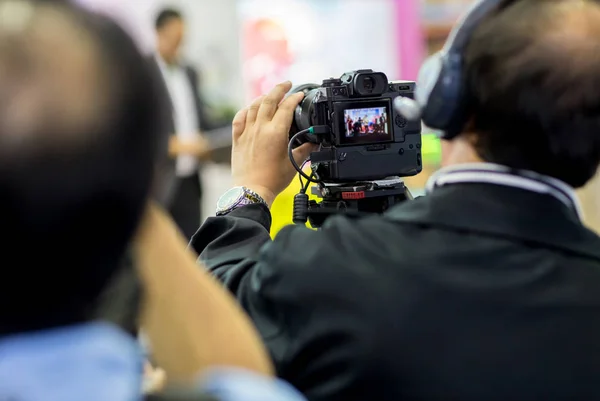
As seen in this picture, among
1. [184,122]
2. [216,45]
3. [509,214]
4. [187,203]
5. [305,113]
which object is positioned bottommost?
[187,203]

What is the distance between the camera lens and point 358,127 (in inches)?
64.4

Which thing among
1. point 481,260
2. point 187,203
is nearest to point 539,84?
Answer: point 481,260

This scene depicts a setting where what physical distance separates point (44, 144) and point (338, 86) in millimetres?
1053

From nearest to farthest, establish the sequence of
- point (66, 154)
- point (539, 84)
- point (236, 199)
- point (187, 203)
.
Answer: point (66, 154) < point (539, 84) < point (236, 199) < point (187, 203)

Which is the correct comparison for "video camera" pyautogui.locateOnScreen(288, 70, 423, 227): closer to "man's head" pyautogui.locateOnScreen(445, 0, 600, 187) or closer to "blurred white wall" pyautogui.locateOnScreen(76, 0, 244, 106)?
"man's head" pyautogui.locateOnScreen(445, 0, 600, 187)

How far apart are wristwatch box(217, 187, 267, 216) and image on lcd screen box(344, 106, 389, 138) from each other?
0.28 meters

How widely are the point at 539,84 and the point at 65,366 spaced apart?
631mm

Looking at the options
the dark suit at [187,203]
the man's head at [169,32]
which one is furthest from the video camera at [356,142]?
the man's head at [169,32]

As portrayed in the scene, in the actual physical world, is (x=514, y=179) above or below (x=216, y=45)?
below

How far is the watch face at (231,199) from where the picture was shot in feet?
4.64

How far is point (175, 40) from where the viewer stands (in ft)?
15.5

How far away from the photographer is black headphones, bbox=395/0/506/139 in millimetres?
1062

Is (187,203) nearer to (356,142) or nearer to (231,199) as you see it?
(356,142)

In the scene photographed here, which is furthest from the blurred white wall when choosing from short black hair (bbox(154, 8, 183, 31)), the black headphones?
the black headphones
